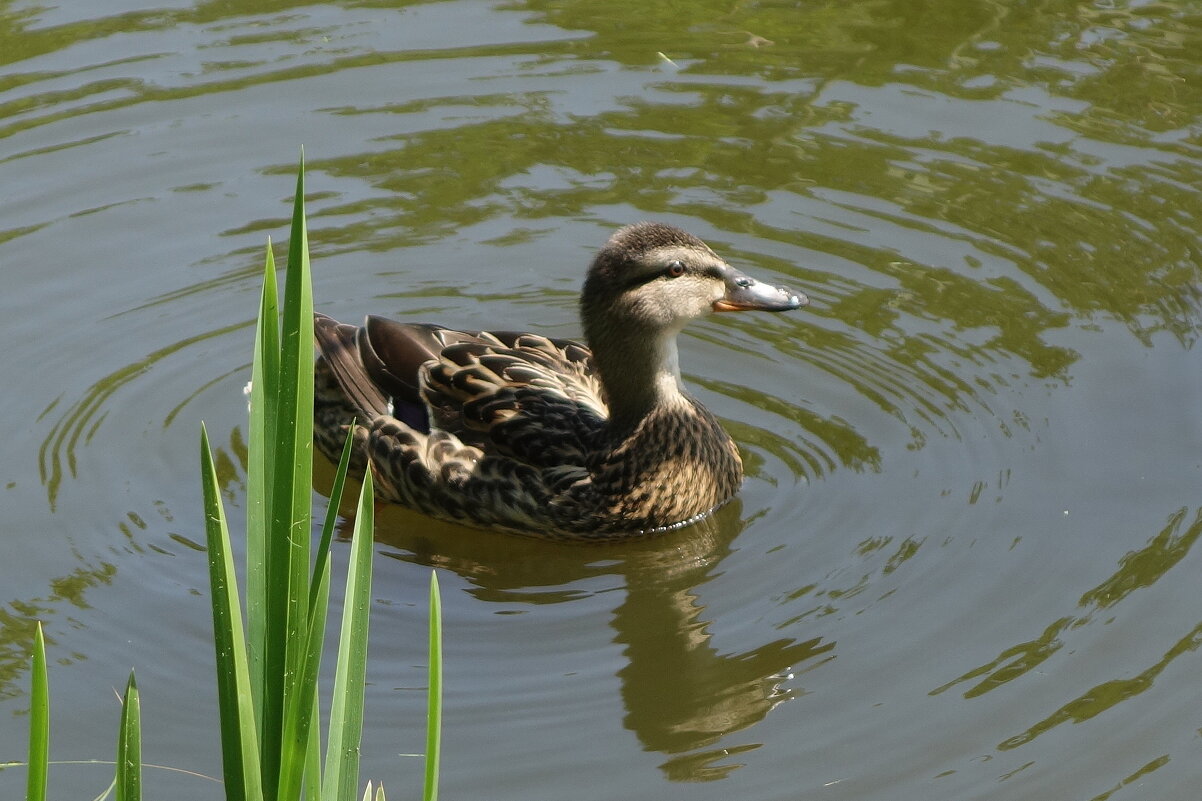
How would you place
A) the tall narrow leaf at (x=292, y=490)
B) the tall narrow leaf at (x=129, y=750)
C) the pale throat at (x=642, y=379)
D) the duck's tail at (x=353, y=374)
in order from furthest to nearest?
the duck's tail at (x=353, y=374), the pale throat at (x=642, y=379), the tall narrow leaf at (x=129, y=750), the tall narrow leaf at (x=292, y=490)

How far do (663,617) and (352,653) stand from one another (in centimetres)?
304

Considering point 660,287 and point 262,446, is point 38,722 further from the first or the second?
point 660,287

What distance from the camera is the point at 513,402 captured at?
266 inches

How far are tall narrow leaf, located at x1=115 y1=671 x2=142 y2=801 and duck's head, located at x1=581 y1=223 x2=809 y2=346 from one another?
3692mm

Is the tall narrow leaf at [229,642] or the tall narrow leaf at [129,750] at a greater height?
the tall narrow leaf at [229,642]

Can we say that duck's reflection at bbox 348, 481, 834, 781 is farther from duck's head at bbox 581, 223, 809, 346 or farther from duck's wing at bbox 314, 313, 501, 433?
duck's head at bbox 581, 223, 809, 346

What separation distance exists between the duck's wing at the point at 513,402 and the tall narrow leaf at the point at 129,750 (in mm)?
3761

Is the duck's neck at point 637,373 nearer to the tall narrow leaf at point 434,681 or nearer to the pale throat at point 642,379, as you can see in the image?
the pale throat at point 642,379

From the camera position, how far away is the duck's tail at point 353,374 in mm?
7059

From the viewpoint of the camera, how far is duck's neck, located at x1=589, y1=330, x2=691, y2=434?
6.56 m

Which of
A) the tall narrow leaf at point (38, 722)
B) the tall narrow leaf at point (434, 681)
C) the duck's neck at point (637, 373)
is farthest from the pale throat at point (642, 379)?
the tall narrow leaf at point (38, 722)

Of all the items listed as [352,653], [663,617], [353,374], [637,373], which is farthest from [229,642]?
[353,374]

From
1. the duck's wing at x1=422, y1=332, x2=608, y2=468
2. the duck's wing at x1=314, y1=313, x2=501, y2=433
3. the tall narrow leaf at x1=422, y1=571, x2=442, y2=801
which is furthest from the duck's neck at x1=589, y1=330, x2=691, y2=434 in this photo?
the tall narrow leaf at x1=422, y1=571, x2=442, y2=801

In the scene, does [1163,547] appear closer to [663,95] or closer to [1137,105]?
[1137,105]
